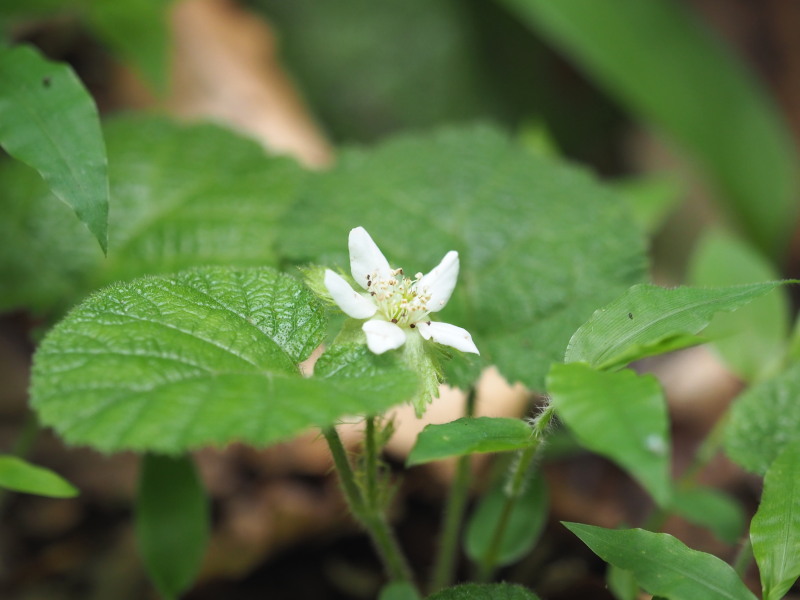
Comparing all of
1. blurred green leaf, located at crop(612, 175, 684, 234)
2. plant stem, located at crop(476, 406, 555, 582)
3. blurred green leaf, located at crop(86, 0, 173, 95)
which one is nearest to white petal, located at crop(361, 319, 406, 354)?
plant stem, located at crop(476, 406, 555, 582)

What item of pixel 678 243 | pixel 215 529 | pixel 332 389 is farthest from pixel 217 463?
pixel 678 243

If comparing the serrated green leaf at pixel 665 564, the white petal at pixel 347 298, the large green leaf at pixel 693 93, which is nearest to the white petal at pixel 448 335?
the white petal at pixel 347 298

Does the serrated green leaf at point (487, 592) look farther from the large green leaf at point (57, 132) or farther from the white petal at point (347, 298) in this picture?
the large green leaf at point (57, 132)

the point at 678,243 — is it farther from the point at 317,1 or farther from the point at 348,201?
the point at 348,201

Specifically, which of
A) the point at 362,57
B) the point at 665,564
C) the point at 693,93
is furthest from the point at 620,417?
the point at 362,57

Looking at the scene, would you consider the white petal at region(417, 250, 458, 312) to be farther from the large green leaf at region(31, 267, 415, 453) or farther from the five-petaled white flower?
the large green leaf at region(31, 267, 415, 453)

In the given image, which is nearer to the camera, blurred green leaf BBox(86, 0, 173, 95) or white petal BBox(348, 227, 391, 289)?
white petal BBox(348, 227, 391, 289)
